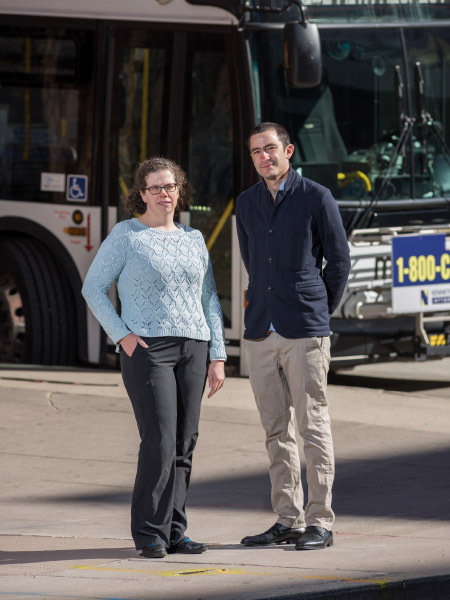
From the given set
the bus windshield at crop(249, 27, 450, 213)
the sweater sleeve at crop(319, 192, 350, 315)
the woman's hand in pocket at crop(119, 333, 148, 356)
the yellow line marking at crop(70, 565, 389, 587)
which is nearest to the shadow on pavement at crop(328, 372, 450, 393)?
the bus windshield at crop(249, 27, 450, 213)

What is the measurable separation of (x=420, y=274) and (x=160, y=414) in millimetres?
5366

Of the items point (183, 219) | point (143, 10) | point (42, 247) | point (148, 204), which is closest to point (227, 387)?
point (183, 219)

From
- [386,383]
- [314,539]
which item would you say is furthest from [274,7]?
[314,539]

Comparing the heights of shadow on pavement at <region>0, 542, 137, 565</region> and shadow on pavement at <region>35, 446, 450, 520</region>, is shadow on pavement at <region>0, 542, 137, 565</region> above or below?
below

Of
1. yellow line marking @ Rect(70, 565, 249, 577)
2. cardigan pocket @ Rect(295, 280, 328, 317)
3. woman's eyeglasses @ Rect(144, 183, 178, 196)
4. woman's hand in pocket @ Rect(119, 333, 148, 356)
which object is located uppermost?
woman's eyeglasses @ Rect(144, 183, 178, 196)

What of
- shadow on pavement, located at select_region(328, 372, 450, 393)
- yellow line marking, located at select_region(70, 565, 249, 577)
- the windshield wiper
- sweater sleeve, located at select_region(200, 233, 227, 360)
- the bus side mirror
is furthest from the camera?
shadow on pavement, located at select_region(328, 372, 450, 393)

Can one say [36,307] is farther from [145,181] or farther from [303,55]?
[145,181]

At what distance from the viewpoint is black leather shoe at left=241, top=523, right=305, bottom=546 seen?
660 centimetres

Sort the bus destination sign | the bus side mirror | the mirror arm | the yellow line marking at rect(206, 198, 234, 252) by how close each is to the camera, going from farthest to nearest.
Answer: the yellow line marking at rect(206, 198, 234, 252) → the bus destination sign → the mirror arm → the bus side mirror

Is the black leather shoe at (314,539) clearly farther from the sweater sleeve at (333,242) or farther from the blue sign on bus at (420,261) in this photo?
the blue sign on bus at (420,261)

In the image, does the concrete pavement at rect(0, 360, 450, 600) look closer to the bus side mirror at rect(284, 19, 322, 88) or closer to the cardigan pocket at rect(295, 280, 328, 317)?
the cardigan pocket at rect(295, 280, 328, 317)

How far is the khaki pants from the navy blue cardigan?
0.09 metres

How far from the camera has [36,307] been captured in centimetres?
1223

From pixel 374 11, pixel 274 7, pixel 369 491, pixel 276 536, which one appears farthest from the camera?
pixel 374 11
